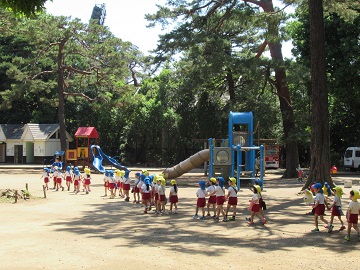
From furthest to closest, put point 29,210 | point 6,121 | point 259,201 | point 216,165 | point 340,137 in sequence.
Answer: point 6,121
point 340,137
point 216,165
point 29,210
point 259,201

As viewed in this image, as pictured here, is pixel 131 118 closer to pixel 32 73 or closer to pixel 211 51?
pixel 32 73

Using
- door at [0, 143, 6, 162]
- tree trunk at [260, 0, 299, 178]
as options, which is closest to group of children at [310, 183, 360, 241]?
tree trunk at [260, 0, 299, 178]

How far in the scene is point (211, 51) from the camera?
92.3ft

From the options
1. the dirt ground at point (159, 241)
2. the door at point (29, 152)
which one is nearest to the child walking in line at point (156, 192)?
the dirt ground at point (159, 241)

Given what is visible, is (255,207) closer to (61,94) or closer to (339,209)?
(339,209)

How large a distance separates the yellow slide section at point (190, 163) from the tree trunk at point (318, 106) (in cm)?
859

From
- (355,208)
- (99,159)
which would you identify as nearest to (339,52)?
(99,159)

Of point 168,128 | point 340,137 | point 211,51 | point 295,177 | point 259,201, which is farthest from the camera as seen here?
point 168,128

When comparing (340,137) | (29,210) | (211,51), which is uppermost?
(211,51)

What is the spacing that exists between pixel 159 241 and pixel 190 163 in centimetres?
1725

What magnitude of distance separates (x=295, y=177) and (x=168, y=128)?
1961 centimetres

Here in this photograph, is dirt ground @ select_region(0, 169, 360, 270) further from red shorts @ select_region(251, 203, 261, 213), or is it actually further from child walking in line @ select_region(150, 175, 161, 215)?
red shorts @ select_region(251, 203, 261, 213)

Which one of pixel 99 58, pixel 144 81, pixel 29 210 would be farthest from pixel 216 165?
pixel 144 81

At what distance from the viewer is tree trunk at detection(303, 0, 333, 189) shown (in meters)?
19.8
